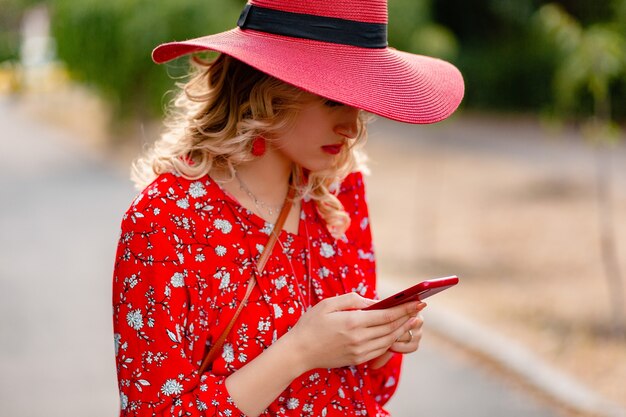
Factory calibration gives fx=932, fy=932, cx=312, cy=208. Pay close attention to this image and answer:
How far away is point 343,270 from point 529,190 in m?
9.84

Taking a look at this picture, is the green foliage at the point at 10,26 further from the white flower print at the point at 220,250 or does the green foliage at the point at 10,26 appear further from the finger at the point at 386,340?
the finger at the point at 386,340

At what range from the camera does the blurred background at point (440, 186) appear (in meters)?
6.11

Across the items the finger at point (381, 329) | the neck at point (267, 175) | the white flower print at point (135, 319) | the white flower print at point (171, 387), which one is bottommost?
the white flower print at point (171, 387)

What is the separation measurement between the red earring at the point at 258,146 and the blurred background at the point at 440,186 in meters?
0.55

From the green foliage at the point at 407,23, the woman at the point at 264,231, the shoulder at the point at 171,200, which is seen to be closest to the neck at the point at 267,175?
the woman at the point at 264,231

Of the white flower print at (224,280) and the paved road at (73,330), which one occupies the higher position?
the white flower print at (224,280)

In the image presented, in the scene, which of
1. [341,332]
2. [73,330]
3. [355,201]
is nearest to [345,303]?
[341,332]

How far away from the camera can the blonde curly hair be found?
1.99m

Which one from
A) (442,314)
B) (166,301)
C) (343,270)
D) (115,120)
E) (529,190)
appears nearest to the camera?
(166,301)

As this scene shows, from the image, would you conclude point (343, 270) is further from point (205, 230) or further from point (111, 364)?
point (111, 364)

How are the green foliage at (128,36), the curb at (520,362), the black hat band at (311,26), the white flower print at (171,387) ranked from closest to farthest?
the white flower print at (171,387), the black hat band at (311,26), the curb at (520,362), the green foliage at (128,36)

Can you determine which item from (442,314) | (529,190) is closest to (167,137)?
(442,314)

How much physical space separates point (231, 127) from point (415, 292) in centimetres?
55

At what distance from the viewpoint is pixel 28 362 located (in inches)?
226
